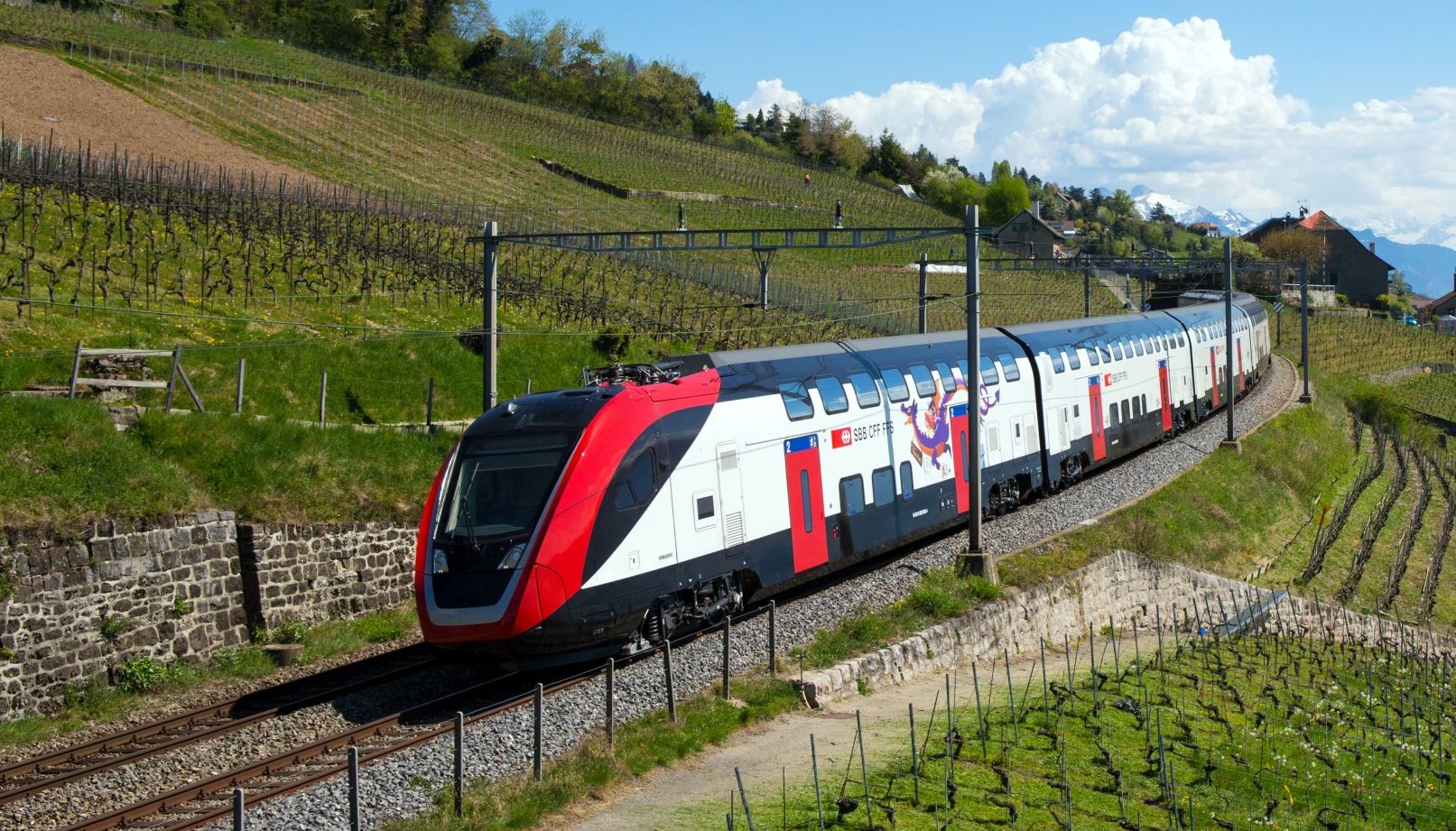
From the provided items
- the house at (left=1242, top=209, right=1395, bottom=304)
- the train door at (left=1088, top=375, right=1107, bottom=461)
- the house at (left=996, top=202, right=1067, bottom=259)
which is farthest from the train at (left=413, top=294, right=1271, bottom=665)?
the house at (left=1242, top=209, right=1395, bottom=304)

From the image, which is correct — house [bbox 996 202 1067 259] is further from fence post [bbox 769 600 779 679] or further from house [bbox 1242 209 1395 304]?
fence post [bbox 769 600 779 679]

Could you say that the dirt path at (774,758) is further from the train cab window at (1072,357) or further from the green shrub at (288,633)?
the train cab window at (1072,357)

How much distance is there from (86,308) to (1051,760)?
72.9ft

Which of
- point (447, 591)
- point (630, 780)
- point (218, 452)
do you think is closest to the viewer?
point (630, 780)

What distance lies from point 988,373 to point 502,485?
13.2m

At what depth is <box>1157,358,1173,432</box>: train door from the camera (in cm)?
3950

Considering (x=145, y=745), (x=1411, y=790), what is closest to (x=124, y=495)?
(x=145, y=745)

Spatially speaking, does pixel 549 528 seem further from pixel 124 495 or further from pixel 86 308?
pixel 86 308


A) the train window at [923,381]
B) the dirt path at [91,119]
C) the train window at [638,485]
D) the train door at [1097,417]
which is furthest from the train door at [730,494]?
the dirt path at [91,119]

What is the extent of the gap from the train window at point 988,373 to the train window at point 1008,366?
353mm

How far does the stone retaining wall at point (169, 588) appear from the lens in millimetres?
16344

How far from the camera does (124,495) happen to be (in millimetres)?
18188

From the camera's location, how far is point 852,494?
858 inches

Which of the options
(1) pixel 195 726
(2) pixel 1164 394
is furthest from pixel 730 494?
(2) pixel 1164 394
